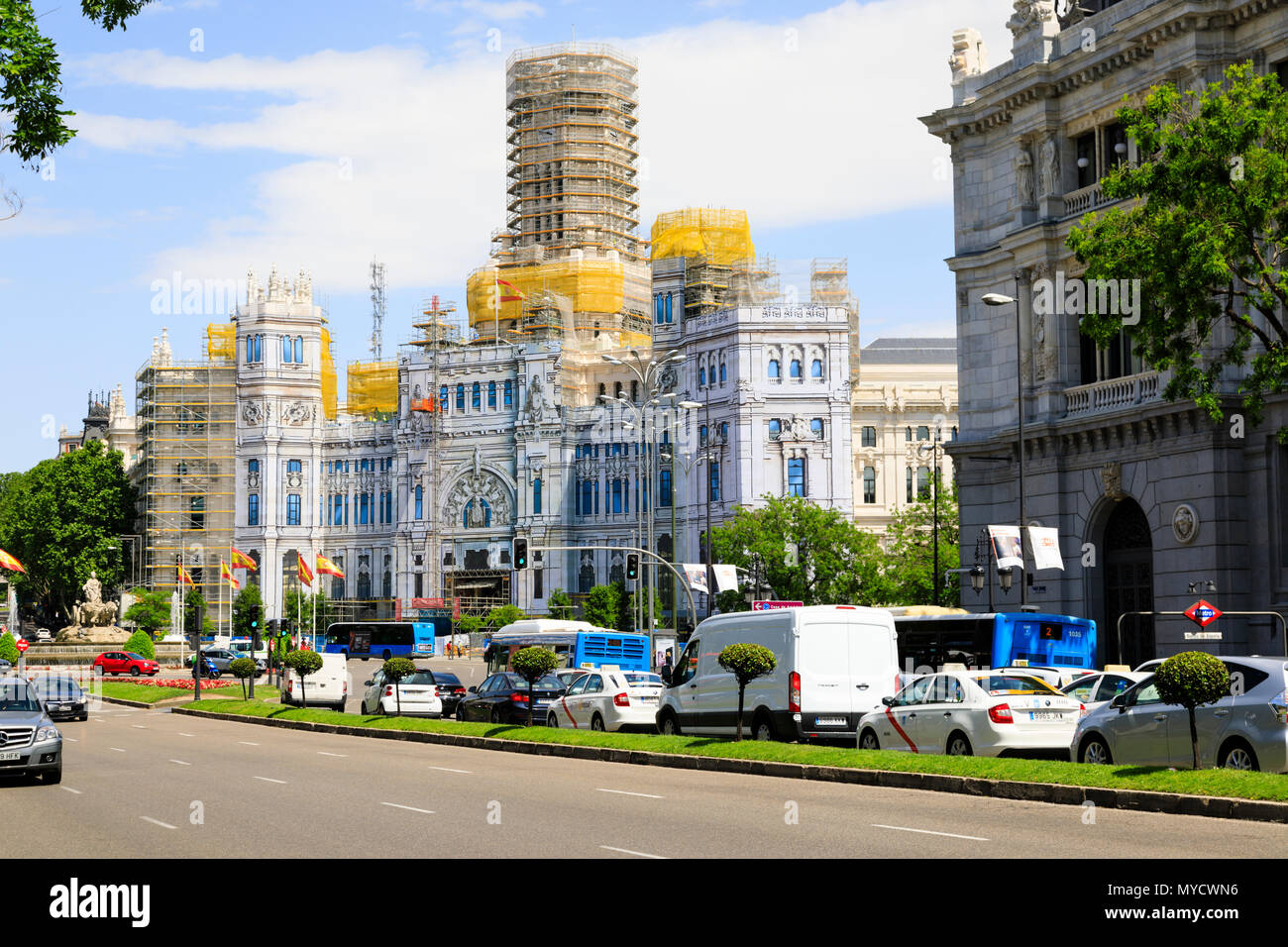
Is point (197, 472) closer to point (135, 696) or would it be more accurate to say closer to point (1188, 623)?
point (135, 696)

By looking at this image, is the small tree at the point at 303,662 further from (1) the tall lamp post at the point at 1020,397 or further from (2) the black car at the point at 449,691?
(1) the tall lamp post at the point at 1020,397

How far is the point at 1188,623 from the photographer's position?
131ft

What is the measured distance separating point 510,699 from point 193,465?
362 ft

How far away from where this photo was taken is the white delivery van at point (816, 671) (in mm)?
27719

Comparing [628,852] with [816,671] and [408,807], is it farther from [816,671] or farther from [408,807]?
[816,671]

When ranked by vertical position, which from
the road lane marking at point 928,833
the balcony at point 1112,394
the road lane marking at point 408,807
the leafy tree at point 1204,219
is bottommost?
the road lane marking at point 408,807

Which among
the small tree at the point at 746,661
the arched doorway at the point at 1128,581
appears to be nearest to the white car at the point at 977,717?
the small tree at the point at 746,661

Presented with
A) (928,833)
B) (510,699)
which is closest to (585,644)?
(510,699)

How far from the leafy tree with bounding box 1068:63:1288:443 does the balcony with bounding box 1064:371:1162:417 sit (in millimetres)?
12605

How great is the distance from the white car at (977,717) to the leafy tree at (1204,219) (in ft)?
23.0

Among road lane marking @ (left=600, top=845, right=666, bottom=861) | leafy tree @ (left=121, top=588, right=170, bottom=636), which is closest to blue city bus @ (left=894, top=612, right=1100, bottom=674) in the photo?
road lane marking @ (left=600, top=845, right=666, bottom=861)

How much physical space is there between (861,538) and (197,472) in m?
80.7

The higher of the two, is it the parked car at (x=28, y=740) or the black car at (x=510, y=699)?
the parked car at (x=28, y=740)
